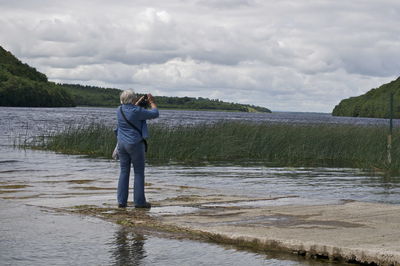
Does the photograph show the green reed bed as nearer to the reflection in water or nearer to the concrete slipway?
the concrete slipway

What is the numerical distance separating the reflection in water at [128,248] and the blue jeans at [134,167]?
1738 millimetres

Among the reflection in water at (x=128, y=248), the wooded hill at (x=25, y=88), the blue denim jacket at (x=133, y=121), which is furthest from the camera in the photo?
the wooded hill at (x=25, y=88)

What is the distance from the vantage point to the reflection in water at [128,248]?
7.27m

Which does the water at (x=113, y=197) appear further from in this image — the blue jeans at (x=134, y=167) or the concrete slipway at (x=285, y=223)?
the blue jeans at (x=134, y=167)

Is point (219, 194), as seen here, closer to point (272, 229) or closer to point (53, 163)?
point (272, 229)

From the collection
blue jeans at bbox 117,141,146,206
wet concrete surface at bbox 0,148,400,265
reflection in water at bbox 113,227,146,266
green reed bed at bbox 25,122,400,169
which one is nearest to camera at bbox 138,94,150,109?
blue jeans at bbox 117,141,146,206

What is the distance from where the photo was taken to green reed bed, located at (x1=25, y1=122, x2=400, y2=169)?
86.6 ft

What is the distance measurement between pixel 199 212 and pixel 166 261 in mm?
3225

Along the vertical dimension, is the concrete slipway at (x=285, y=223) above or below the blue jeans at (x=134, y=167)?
below

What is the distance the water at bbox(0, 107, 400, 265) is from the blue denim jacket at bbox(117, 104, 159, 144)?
119 cm

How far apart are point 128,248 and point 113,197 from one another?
186 inches

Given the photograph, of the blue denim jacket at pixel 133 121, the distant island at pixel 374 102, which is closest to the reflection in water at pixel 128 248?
the blue denim jacket at pixel 133 121

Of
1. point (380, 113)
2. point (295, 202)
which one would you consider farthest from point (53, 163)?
point (380, 113)

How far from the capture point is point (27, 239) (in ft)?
27.5
